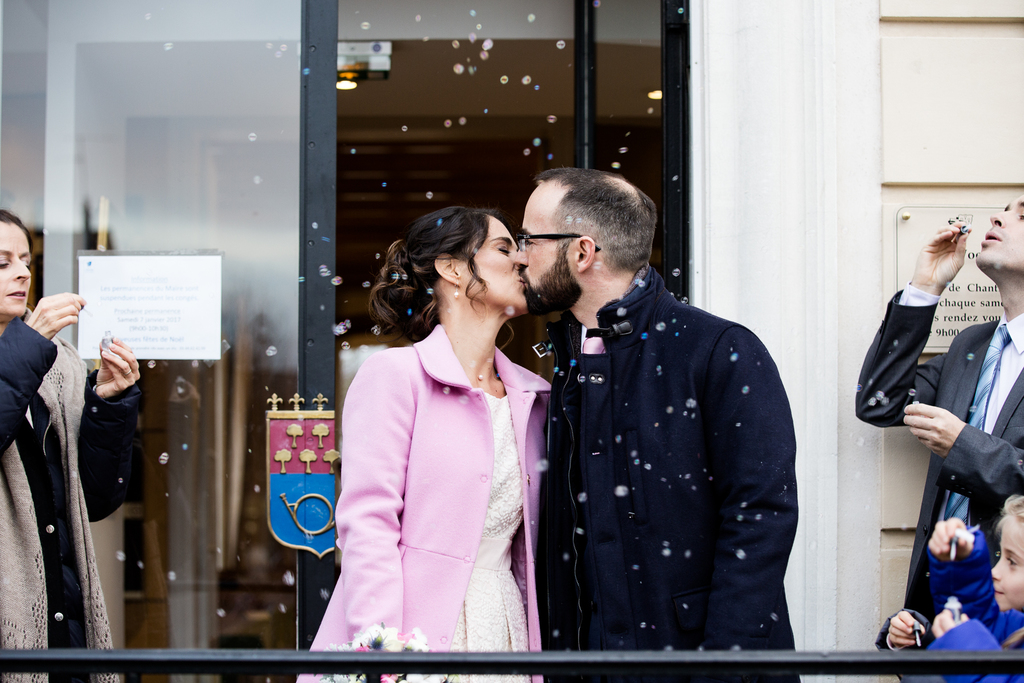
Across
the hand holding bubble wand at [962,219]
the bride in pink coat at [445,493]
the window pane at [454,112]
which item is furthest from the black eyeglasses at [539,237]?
the window pane at [454,112]

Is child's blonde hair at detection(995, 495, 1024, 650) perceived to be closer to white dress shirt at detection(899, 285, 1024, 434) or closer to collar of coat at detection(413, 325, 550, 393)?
white dress shirt at detection(899, 285, 1024, 434)

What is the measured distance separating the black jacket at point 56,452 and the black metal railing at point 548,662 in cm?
95

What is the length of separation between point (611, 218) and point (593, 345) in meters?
0.34

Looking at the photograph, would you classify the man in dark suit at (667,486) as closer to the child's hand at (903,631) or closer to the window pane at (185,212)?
the child's hand at (903,631)

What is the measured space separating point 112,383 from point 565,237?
1.38 meters

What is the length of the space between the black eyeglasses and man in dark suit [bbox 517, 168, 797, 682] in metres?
0.20

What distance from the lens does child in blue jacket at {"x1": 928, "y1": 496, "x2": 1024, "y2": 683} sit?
1564 millimetres

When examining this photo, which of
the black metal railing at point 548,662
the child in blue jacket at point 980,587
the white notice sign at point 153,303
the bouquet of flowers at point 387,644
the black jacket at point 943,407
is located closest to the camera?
the black metal railing at point 548,662

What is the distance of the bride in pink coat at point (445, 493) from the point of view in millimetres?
1865

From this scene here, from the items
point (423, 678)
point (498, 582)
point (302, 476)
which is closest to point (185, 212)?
point (302, 476)

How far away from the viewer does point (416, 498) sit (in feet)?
6.33

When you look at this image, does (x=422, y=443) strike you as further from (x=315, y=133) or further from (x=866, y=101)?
(x=866, y=101)

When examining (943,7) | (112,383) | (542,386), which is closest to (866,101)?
(943,7)

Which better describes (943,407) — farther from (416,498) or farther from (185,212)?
(185,212)
